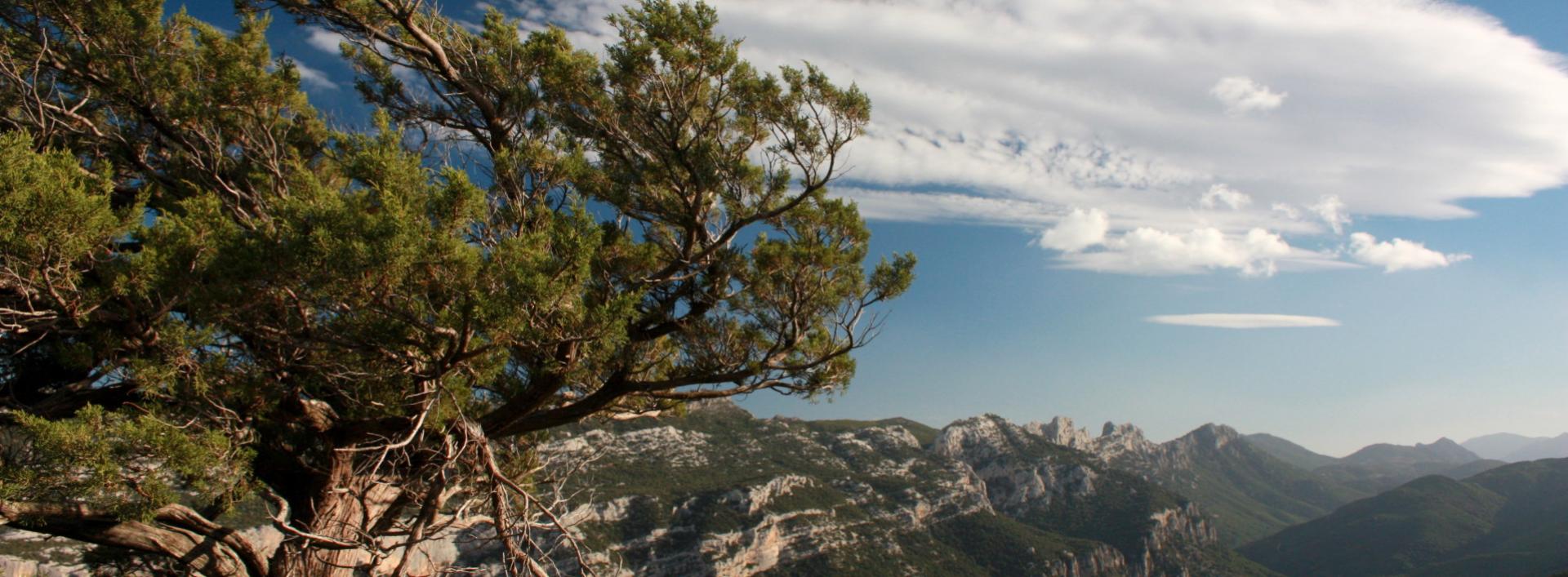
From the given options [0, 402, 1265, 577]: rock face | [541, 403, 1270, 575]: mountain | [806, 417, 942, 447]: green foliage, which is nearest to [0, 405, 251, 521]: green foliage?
[0, 402, 1265, 577]: rock face

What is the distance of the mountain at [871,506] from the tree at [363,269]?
2473 inches

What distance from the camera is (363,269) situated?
4.86 m

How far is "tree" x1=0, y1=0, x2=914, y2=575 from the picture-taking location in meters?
5.21

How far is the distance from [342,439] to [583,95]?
15.3ft

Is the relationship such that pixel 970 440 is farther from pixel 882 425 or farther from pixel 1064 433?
pixel 1064 433

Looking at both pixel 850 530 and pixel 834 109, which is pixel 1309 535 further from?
pixel 834 109

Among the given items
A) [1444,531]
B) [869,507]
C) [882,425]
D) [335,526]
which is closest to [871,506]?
[869,507]

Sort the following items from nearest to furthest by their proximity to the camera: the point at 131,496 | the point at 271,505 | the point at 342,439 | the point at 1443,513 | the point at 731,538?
the point at 131,496, the point at 271,505, the point at 342,439, the point at 731,538, the point at 1443,513

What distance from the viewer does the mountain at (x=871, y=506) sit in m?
82.7

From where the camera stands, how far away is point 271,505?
23.6ft

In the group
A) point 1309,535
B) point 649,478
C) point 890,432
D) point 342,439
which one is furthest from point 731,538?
point 1309,535

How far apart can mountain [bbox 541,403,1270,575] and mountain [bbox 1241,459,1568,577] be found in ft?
63.3

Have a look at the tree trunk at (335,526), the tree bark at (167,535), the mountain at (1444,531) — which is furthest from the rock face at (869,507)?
the tree bark at (167,535)

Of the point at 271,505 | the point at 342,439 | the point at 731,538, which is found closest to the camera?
the point at 271,505
